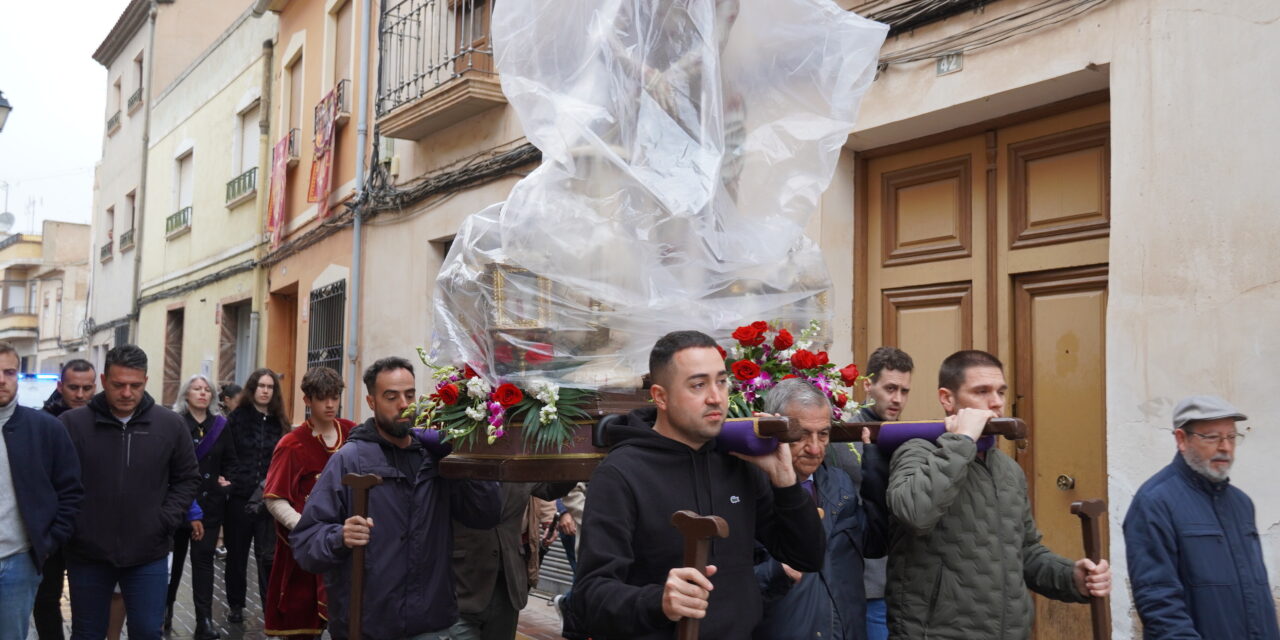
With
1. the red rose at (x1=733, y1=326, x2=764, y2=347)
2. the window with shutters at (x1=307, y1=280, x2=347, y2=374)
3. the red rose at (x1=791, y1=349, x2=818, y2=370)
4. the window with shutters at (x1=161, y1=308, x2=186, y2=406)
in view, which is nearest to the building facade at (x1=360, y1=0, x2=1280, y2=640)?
the red rose at (x1=791, y1=349, x2=818, y2=370)

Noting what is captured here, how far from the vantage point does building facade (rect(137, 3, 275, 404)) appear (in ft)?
53.7

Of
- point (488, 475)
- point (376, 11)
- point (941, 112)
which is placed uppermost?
point (376, 11)

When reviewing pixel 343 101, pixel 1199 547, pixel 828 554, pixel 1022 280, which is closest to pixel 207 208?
pixel 343 101

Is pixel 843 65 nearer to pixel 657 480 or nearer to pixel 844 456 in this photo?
pixel 844 456

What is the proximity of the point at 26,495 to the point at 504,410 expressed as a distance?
254 cm

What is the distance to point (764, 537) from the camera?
3068 mm

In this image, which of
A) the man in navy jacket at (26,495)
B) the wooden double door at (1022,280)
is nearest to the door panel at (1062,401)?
the wooden double door at (1022,280)

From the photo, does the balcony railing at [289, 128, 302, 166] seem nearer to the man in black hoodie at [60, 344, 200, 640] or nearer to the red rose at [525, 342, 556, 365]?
the man in black hoodie at [60, 344, 200, 640]

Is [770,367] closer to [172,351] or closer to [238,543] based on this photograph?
[238,543]

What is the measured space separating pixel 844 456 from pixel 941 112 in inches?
109

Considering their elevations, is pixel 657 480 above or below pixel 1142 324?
below

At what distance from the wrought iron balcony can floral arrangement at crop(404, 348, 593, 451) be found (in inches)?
235

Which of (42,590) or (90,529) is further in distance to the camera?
(42,590)

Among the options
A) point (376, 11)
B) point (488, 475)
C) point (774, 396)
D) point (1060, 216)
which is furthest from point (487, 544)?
point (376, 11)
